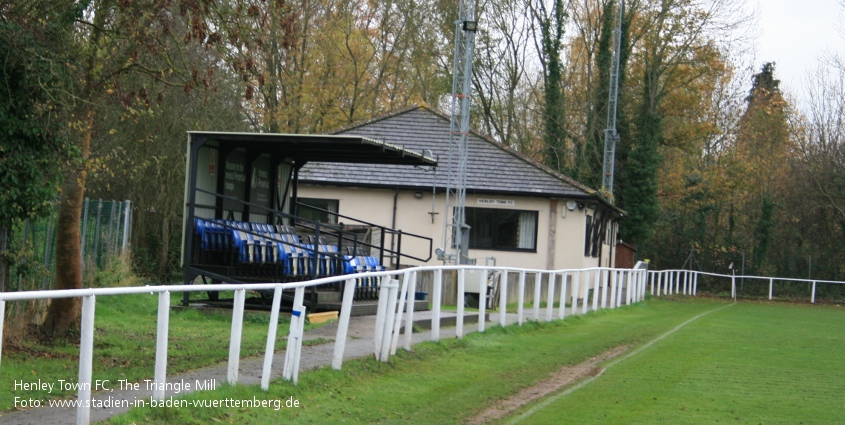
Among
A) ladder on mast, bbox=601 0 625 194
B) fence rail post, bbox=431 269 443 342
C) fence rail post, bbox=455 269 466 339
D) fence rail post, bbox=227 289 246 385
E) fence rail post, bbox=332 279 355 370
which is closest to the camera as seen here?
fence rail post, bbox=227 289 246 385

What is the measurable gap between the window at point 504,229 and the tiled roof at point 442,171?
0.81 m

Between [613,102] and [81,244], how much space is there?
27.8 metres

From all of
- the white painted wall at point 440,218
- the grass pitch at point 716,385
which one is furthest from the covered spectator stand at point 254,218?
the white painted wall at point 440,218

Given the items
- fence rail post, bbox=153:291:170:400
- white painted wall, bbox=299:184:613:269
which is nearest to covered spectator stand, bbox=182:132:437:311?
fence rail post, bbox=153:291:170:400

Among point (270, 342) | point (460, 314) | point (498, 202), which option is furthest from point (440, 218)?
point (270, 342)

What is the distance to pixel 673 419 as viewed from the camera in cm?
913

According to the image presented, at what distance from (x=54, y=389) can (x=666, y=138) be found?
146 feet

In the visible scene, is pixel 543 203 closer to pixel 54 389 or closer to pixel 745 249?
pixel 745 249

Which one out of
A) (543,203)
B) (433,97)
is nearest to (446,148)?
(543,203)

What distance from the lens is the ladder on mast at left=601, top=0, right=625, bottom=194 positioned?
40.8 m

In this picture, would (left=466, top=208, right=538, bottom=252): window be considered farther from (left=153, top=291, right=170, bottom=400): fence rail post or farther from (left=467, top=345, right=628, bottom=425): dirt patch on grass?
(left=153, top=291, right=170, bottom=400): fence rail post

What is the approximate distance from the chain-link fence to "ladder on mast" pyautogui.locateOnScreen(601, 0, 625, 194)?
75.5 ft

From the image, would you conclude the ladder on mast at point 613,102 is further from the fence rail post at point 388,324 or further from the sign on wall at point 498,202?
the fence rail post at point 388,324

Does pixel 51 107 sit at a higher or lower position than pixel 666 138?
lower
